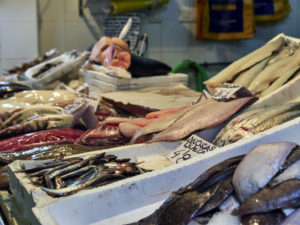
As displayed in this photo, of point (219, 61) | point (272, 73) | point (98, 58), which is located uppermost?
point (272, 73)

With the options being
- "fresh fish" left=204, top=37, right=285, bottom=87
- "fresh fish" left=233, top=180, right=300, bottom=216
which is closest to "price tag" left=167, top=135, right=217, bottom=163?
"fresh fish" left=233, top=180, right=300, bottom=216

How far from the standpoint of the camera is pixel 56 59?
4.88 meters

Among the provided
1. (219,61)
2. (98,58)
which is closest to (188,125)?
(98,58)

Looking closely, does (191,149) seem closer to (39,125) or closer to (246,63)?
(246,63)

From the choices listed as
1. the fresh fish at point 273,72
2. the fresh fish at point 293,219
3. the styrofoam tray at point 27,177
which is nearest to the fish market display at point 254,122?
the styrofoam tray at point 27,177

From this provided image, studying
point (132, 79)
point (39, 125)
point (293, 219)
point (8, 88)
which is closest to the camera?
point (293, 219)

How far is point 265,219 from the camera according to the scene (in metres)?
1.14

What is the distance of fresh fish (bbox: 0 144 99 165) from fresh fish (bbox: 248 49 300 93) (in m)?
0.90

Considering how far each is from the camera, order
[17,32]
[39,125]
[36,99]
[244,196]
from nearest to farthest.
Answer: [244,196]
[39,125]
[36,99]
[17,32]

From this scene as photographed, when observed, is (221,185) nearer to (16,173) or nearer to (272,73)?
(16,173)

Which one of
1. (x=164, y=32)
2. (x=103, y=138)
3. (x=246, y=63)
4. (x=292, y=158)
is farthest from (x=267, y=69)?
(x=164, y=32)

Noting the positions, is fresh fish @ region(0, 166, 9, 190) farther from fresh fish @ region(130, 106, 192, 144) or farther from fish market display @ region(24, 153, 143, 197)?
fresh fish @ region(130, 106, 192, 144)

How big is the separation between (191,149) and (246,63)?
3.15 ft

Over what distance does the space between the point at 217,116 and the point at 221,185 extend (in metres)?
0.67
